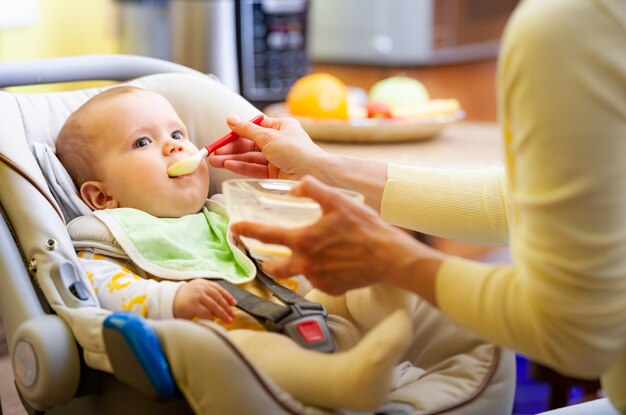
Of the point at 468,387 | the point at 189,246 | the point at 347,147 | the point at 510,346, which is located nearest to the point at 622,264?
the point at 510,346

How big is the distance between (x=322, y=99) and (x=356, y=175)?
2.19 ft

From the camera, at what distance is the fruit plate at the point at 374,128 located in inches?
68.2

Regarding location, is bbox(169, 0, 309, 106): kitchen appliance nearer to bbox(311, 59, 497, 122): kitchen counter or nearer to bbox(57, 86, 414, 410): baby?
bbox(57, 86, 414, 410): baby

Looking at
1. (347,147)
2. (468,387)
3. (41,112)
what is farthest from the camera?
(347,147)

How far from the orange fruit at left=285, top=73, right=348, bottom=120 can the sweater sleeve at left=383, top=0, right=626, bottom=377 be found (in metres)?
1.04

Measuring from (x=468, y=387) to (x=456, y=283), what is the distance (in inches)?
7.0

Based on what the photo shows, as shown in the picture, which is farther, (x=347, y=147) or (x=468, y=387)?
(x=347, y=147)

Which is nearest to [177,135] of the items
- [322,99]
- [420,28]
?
[322,99]

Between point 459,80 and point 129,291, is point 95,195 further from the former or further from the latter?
point 459,80

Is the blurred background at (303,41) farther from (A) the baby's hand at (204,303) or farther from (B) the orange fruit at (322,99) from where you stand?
(A) the baby's hand at (204,303)

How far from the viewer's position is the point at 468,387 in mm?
875

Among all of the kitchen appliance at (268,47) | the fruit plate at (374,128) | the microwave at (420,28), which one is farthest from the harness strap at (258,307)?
the microwave at (420,28)

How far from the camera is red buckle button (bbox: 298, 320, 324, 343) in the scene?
3.00ft

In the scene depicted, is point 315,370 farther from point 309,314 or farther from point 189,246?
point 189,246
